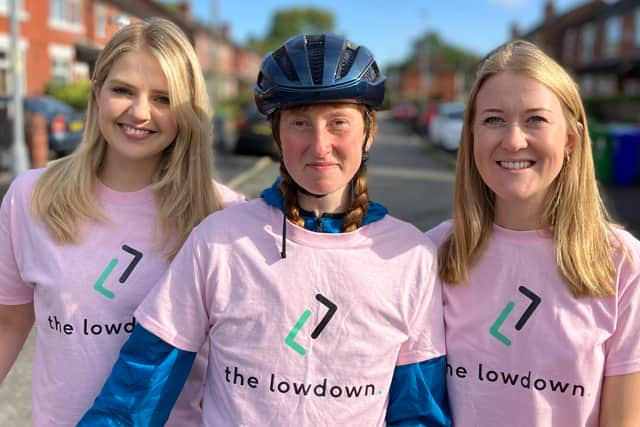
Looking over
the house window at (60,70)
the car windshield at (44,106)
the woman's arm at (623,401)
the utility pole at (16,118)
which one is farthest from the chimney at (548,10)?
the woman's arm at (623,401)

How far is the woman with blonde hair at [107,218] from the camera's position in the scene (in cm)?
204

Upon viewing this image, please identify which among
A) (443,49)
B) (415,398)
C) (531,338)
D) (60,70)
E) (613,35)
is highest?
(443,49)

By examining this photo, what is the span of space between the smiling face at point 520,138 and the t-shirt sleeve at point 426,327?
14.3 inches

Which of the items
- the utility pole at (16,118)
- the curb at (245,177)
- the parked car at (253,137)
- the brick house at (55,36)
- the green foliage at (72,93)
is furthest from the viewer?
the brick house at (55,36)

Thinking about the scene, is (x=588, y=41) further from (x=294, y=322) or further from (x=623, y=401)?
(x=294, y=322)

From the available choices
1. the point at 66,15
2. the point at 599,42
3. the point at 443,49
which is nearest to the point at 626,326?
the point at 66,15

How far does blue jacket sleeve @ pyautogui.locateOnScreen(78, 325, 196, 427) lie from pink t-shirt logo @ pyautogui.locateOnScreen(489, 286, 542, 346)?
967 mm

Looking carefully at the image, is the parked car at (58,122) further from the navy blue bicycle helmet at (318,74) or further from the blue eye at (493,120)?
the blue eye at (493,120)

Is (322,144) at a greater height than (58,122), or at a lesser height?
greater

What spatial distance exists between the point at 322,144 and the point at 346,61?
278mm

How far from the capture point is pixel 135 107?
213 centimetres

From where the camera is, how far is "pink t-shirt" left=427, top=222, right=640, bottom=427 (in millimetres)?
1896

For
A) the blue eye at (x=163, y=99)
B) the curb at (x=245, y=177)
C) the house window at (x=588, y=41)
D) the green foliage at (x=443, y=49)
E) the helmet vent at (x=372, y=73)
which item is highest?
the green foliage at (x=443, y=49)

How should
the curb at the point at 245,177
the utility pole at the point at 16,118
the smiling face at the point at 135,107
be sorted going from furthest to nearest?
the utility pole at the point at 16,118, the curb at the point at 245,177, the smiling face at the point at 135,107
